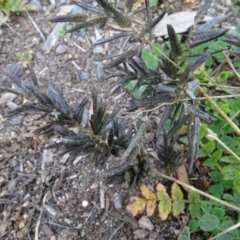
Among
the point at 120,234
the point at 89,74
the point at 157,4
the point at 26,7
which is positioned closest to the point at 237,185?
the point at 120,234

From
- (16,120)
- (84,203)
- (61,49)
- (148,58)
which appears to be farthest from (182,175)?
(61,49)

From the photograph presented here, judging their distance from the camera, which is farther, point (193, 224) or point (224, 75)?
point (224, 75)

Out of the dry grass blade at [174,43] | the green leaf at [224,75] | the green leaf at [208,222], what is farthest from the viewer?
the green leaf at [224,75]

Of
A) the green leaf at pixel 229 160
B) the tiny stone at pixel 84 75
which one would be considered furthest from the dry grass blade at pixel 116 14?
the tiny stone at pixel 84 75

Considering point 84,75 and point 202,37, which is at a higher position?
point 202,37

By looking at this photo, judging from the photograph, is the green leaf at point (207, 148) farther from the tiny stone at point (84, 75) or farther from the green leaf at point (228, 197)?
the tiny stone at point (84, 75)

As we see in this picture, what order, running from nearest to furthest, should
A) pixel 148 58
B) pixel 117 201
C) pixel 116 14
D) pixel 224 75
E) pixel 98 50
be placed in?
pixel 116 14 → pixel 117 201 → pixel 224 75 → pixel 148 58 → pixel 98 50

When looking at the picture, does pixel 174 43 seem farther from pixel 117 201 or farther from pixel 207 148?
pixel 117 201
